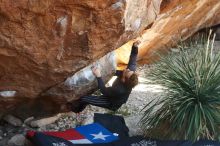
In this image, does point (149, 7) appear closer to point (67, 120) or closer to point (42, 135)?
point (42, 135)

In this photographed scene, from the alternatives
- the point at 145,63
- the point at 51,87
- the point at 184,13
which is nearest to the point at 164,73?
the point at 51,87

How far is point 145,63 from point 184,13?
5.16 feet

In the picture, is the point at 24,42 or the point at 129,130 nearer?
the point at 24,42

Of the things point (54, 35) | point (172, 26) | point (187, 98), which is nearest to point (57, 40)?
point (54, 35)

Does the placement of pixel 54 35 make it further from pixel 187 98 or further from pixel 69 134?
pixel 187 98

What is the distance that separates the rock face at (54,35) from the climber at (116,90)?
680 mm

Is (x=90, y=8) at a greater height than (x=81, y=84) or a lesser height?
greater

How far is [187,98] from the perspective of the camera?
6023 millimetres

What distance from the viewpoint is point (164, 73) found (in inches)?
248

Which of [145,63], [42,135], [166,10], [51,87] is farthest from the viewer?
[145,63]

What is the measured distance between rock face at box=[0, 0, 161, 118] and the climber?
680 mm

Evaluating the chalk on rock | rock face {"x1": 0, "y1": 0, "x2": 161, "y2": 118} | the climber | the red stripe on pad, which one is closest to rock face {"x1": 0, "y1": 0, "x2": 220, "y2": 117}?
rock face {"x1": 0, "y1": 0, "x2": 161, "y2": 118}

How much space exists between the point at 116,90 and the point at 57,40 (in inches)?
57.6

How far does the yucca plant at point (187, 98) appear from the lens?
19.5 ft
